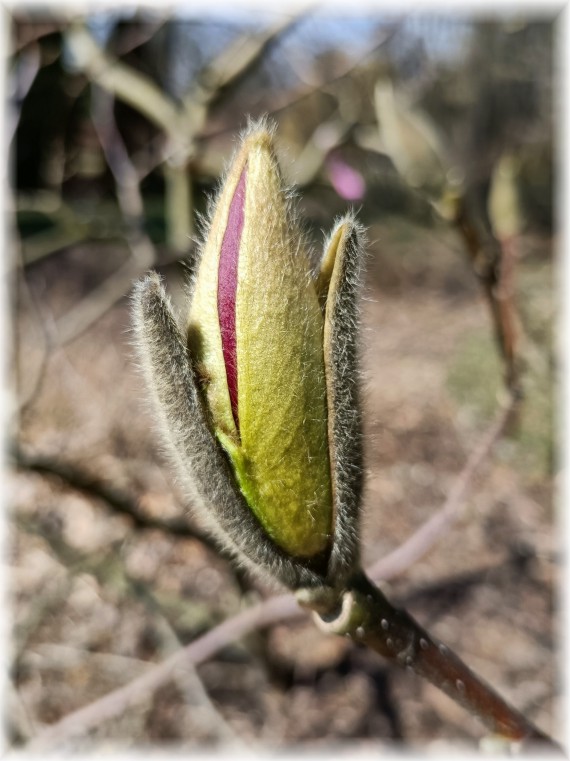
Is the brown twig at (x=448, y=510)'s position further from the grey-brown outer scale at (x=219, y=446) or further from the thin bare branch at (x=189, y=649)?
the grey-brown outer scale at (x=219, y=446)

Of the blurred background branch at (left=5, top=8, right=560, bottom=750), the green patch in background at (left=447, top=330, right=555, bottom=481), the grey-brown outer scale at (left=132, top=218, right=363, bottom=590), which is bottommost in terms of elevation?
the green patch in background at (left=447, top=330, right=555, bottom=481)

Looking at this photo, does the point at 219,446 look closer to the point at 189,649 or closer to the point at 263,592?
the point at 189,649

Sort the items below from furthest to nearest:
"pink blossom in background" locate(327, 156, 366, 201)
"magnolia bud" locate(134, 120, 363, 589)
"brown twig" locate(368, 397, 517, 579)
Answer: "pink blossom in background" locate(327, 156, 366, 201) < "brown twig" locate(368, 397, 517, 579) < "magnolia bud" locate(134, 120, 363, 589)

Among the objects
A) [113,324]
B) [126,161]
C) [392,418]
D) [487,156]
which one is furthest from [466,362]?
[487,156]

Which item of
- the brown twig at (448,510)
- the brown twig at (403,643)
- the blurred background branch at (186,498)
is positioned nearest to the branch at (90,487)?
the blurred background branch at (186,498)

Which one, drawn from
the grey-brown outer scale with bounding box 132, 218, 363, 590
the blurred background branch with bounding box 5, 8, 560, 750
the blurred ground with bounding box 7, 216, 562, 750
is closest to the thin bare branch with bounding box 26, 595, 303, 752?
the blurred background branch with bounding box 5, 8, 560, 750

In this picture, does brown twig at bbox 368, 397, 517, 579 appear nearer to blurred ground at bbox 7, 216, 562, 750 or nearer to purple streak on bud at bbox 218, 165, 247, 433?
blurred ground at bbox 7, 216, 562, 750

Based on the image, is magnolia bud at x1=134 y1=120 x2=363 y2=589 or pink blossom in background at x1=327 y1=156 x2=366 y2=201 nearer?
magnolia bud at x1=134 y1=120 x2=363 y2=589
